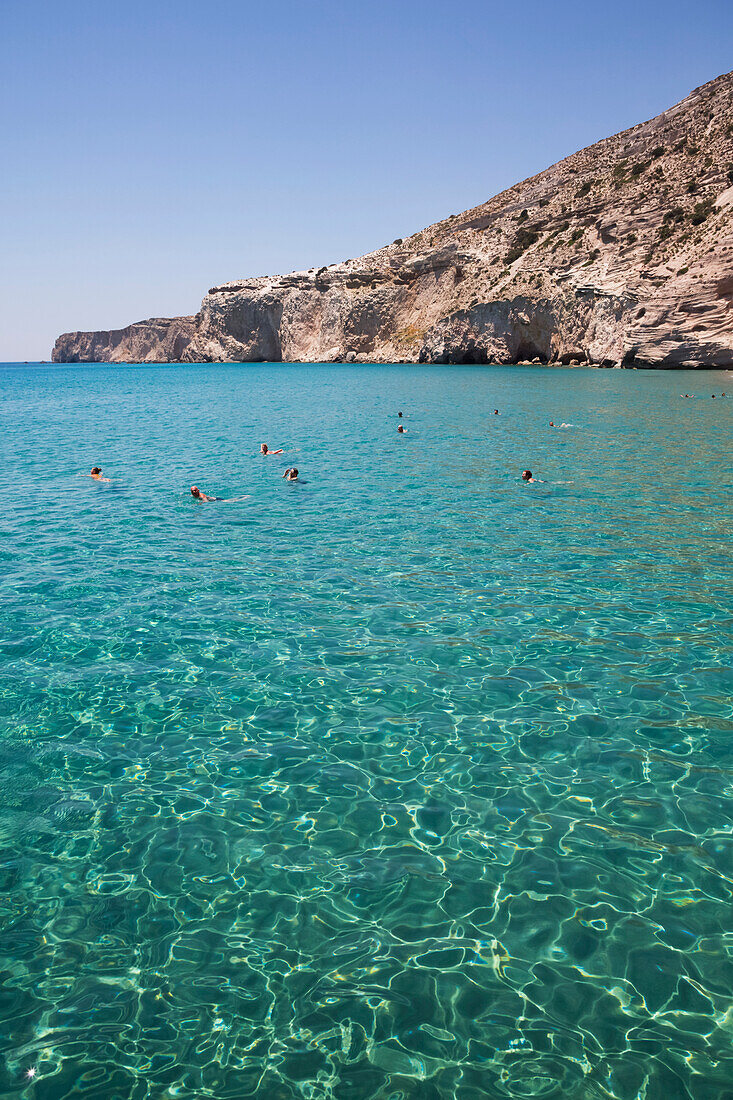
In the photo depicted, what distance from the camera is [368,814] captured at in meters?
5.82

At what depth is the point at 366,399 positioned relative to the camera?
4597cm

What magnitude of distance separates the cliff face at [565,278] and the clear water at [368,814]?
58372mm

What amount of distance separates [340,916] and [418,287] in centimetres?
10830

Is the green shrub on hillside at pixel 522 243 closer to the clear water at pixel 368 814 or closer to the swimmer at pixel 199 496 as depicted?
the swimmer at pixel 199 496

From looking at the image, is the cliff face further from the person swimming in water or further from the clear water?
the clear water

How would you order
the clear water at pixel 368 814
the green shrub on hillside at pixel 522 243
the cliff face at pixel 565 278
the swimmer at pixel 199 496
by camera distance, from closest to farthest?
1. the clear water at pixel 368 814
2. the swimmer at pixel 199 496
3. the cliff face at pixel 565 278
4. the green shrub on hillside at pixel 522 243

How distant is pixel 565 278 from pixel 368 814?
8052 centimetres

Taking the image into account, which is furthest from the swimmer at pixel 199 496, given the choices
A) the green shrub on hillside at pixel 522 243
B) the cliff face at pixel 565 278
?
the green shrub on hillside at pixel 522 243

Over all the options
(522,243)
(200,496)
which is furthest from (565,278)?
(200,496)

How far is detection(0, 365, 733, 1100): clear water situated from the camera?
12.9 feet

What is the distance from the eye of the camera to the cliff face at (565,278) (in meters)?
62.4

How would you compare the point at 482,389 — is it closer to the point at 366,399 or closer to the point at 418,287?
the point at 366,399

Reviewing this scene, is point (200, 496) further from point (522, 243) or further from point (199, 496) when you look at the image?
point (522, 243)

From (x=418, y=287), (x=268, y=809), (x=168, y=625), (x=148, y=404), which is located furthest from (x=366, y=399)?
(x=418, y=287)
